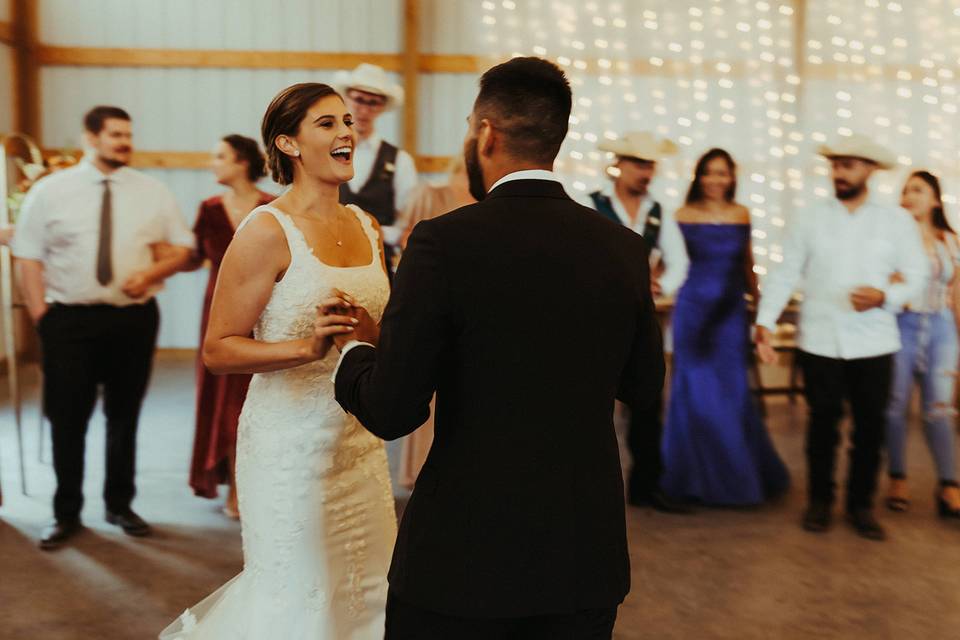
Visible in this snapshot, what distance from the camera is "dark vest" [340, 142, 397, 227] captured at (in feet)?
15.4

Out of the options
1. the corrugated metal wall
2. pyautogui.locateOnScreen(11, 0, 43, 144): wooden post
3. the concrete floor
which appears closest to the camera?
the concrete floor

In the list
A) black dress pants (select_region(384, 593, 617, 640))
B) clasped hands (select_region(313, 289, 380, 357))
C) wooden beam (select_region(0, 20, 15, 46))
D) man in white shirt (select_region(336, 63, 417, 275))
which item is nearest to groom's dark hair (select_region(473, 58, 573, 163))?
clasped hands (select_region(313, 289, 380, 357))

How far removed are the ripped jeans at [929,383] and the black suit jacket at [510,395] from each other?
11.2 feet

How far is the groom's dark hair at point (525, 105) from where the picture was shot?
1.56 metres

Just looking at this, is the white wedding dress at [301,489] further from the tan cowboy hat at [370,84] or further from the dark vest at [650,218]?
the tan cowboy hat at [370,84]

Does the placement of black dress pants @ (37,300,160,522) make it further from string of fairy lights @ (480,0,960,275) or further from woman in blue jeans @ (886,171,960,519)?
string of fairy lights @ (480,0,960,275)

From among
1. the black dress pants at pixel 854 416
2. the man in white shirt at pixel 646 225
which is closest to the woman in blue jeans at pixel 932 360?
the black dress pants at pixel 854 416

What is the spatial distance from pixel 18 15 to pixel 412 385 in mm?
9015

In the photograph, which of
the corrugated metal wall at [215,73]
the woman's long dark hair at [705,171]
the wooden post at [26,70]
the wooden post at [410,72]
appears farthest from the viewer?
the corrugated metal wall at [215,73]

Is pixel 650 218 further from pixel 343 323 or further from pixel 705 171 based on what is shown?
pixel 343 323

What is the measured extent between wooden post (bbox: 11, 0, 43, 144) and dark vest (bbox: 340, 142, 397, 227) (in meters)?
5.80

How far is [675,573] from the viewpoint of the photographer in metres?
3.83

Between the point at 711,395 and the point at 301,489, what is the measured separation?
277cm

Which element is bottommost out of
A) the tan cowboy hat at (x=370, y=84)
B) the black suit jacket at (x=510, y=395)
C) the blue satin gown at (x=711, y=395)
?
the blue satin gown at (x=711, y=395)
